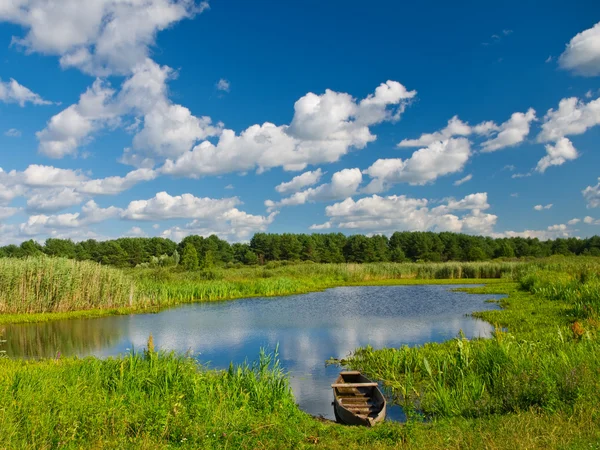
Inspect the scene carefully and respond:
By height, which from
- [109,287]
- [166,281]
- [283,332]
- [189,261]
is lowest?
[283,332]

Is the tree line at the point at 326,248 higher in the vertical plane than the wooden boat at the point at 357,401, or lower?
higher

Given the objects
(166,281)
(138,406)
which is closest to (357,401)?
(138,406)

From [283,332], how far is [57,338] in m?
10.1

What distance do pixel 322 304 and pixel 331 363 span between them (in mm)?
16974

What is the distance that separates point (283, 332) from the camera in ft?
69.4

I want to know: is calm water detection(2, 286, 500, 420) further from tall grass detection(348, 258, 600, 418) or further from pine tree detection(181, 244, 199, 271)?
pine tree detection(181, 244, 199, 271)

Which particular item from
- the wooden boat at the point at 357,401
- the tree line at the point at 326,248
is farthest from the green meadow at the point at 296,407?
the tree line at the point at 326,248

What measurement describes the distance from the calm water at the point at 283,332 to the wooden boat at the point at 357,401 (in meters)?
0.43

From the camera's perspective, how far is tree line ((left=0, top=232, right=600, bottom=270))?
3649 inches

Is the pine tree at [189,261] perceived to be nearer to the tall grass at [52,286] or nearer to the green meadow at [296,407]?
the tall grass at [52,286]

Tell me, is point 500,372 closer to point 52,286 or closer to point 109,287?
point 52,286

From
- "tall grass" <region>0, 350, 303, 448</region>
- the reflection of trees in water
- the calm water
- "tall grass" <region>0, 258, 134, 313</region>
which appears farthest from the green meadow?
"tall grass" <region>0, 258, 134, 313</region>

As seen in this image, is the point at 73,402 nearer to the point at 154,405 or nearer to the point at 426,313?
the point at 154,405

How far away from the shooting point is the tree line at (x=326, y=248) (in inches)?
3649
